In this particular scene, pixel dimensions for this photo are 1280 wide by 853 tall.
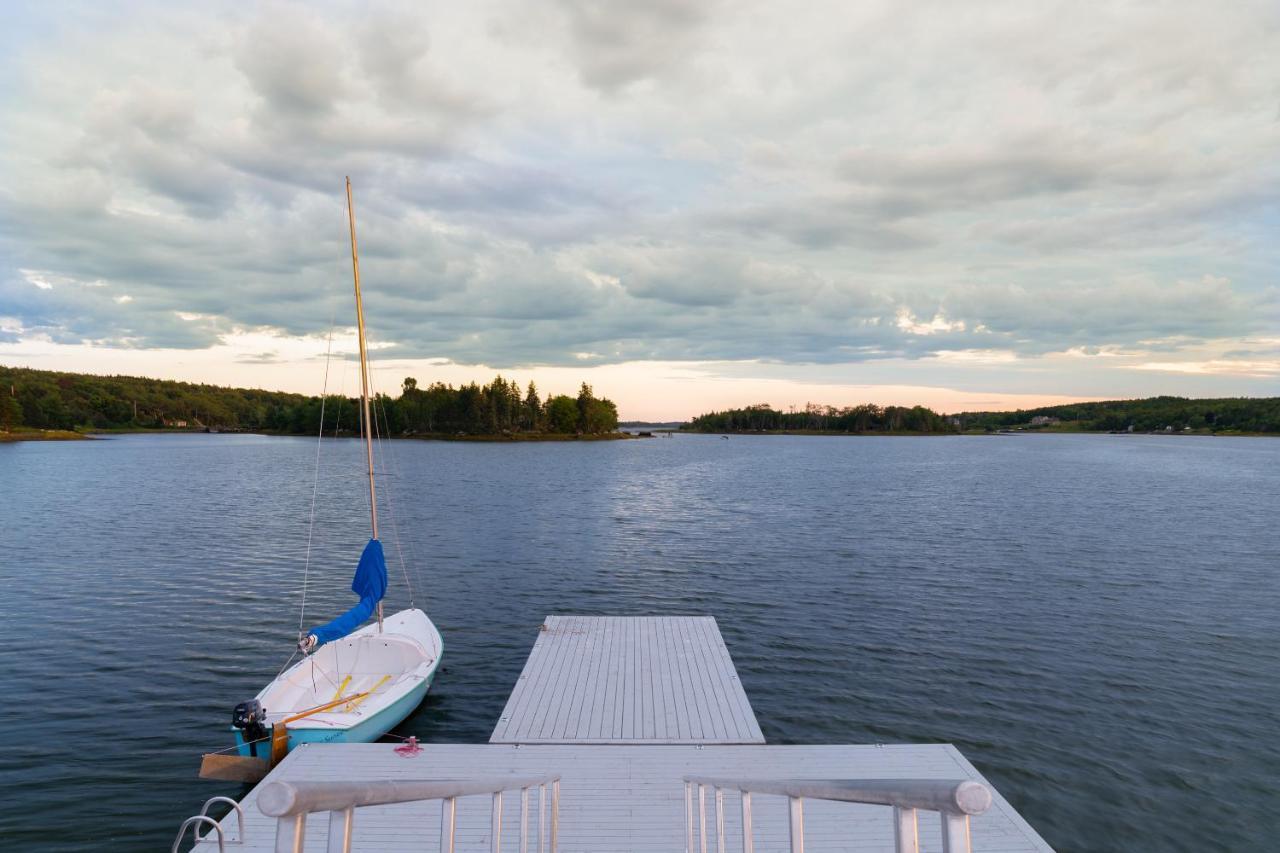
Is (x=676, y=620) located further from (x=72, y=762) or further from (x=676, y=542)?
(x=676, y=542)

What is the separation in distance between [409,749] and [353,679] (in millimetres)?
4632

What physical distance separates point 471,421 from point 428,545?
520ft

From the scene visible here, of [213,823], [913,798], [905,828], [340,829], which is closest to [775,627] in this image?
[213,823]

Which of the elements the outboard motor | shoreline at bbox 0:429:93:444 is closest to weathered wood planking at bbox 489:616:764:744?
the outboard motor

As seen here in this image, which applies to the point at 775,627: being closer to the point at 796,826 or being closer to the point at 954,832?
the point at 796,826

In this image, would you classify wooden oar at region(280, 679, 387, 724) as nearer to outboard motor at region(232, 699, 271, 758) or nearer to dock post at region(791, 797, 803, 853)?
outboard motor at region(232, 699, 271, 758)

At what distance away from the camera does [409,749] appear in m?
12.8

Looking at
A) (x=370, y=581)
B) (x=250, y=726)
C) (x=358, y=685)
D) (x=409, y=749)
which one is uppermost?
(x=370, y=581)

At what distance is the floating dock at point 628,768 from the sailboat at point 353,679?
719 mm

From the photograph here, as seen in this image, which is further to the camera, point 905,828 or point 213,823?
point 213,823

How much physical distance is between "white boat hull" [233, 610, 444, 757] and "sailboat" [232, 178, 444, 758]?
0.06 feet

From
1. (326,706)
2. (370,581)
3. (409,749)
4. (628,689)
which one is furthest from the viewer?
(370,581)

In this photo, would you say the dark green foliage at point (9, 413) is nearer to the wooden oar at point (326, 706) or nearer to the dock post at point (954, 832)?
the wooden oar at point (326, 706)

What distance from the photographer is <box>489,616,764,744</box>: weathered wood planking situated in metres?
13.5
